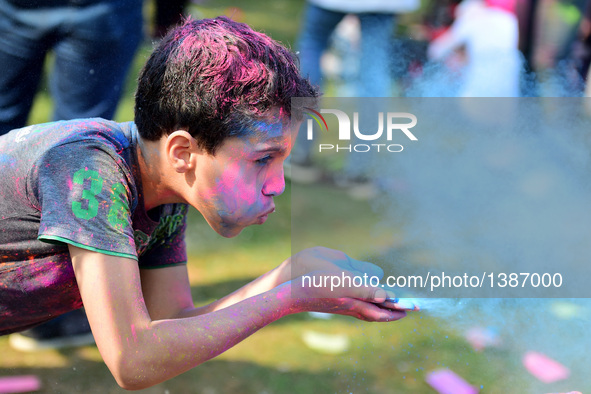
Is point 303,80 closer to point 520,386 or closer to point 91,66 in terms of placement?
point 91,66

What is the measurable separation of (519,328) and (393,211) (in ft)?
1.73

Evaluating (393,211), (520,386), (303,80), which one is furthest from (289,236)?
(303,80)

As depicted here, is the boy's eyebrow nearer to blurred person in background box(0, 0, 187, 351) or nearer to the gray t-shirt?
the gray t-shirt

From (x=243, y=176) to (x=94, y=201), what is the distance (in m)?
0.31

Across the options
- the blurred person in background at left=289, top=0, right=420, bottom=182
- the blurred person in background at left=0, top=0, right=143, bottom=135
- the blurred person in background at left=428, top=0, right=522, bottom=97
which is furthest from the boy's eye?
the blurred person in background at left=289, top=0, right=420, bottom=182

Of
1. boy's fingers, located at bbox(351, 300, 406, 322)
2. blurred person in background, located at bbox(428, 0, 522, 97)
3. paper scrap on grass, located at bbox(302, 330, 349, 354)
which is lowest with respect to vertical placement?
paper scrap on grass, located at bbox(302, 330, 349, 354)

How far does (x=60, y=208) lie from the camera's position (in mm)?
1219

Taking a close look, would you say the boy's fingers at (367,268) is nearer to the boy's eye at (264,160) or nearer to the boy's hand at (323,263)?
the boy's hand at (323,263)

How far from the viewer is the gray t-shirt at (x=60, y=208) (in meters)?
1.22

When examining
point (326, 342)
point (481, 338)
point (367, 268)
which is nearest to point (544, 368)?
point (481, 338)

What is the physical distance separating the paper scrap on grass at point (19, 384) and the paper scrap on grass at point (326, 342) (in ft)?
3.10

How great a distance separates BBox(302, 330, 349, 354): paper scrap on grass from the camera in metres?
2.31

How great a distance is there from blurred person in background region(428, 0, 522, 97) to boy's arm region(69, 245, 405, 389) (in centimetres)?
105

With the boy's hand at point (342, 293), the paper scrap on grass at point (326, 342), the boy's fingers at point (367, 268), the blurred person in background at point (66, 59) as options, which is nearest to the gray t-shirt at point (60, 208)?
the boy's hand at point (342, 293)
